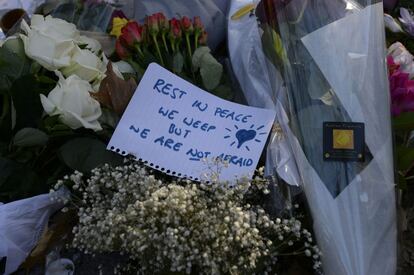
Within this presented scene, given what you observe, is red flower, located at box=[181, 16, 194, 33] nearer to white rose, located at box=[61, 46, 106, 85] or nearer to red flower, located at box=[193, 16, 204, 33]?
red flower, located at box=[193, 16, 204, 33]

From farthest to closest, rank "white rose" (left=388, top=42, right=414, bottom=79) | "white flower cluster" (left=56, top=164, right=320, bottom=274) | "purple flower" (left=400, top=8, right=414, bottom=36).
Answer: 1. "purple flower" (left=400, top=8, right=414, bottom=36)
2. "white rose" (left=388, top=42, right=414, bottom=79)
3. "white flower cluster" (left=56, top=164, right=320, bottom=274)

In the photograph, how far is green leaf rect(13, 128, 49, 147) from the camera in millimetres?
1318

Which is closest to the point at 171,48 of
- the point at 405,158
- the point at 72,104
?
the point at 72,104

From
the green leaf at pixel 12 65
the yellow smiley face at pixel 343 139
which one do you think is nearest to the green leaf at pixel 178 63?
the green leaf at pixel 12 65

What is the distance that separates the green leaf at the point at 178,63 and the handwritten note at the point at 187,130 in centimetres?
9

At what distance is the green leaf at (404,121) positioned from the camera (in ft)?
4.43

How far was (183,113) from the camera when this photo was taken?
4.58 feet

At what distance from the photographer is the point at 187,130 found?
1.37 metres

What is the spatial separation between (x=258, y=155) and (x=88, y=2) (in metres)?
0.85

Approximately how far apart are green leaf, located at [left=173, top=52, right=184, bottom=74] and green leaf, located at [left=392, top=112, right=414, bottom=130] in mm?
569

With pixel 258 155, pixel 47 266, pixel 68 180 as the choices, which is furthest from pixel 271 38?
pixel 47 266

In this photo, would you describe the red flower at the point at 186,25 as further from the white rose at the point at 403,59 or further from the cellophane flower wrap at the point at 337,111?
the white rose at the point at 403,59

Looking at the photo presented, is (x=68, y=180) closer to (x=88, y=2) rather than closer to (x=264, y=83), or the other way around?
(x=264, y=83)

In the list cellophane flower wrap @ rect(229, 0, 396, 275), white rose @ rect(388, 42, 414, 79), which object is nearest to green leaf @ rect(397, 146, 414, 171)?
cellophane flower wrap @ rect(229, 0, 396, 275)
